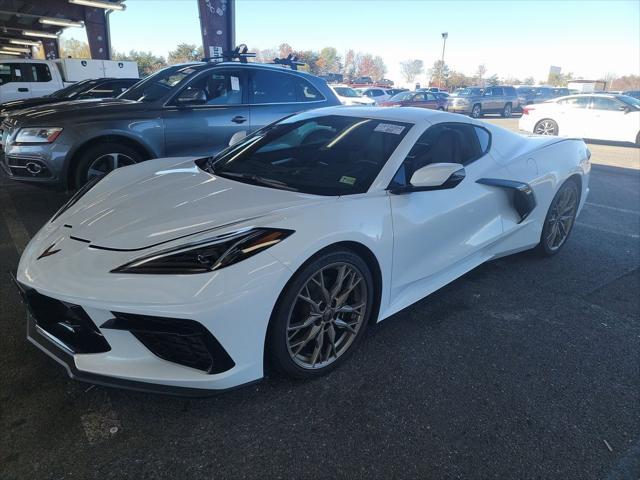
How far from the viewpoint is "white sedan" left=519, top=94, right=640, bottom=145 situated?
12109 millimetres

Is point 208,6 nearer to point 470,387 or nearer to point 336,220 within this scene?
point 336,220

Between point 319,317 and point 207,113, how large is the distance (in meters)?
3.79

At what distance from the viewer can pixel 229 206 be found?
2146mm

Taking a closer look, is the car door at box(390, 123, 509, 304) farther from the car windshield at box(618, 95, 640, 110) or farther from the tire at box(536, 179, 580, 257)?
the car windshield at box(618, 95, 640, 110)

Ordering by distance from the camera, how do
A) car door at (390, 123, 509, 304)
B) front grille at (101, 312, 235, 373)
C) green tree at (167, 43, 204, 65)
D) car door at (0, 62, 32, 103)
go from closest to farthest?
1. front grille at (101, 312, 235, 373)
2. car door at (390, 123, 509, 304)
3. car door at (0, 62, 32, 103)
4. green tree at (167, 43, 204, 65)

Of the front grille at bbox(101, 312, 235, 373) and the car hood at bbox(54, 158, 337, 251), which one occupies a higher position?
the car hood at bbox(54, 158, 337, 251)

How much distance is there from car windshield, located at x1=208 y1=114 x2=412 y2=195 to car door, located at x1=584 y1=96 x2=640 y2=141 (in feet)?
40.7

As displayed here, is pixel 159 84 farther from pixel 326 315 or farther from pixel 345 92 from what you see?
pixel 345 92

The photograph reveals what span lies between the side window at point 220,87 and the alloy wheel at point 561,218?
12.4 feet

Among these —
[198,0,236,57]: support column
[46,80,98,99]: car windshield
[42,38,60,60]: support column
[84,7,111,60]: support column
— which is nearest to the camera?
[46,80,98,99]: car windshield

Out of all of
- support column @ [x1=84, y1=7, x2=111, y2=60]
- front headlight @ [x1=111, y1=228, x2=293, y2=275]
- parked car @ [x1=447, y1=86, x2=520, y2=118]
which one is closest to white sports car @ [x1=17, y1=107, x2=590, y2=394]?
front headlight @ [x1=111, y1=228, x2=293, y2=275]

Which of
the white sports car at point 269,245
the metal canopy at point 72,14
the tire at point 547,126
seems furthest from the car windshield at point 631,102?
the metal canopy at point 72,14

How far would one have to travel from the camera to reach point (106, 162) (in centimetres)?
479

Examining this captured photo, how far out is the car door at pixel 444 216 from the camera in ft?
8.14
